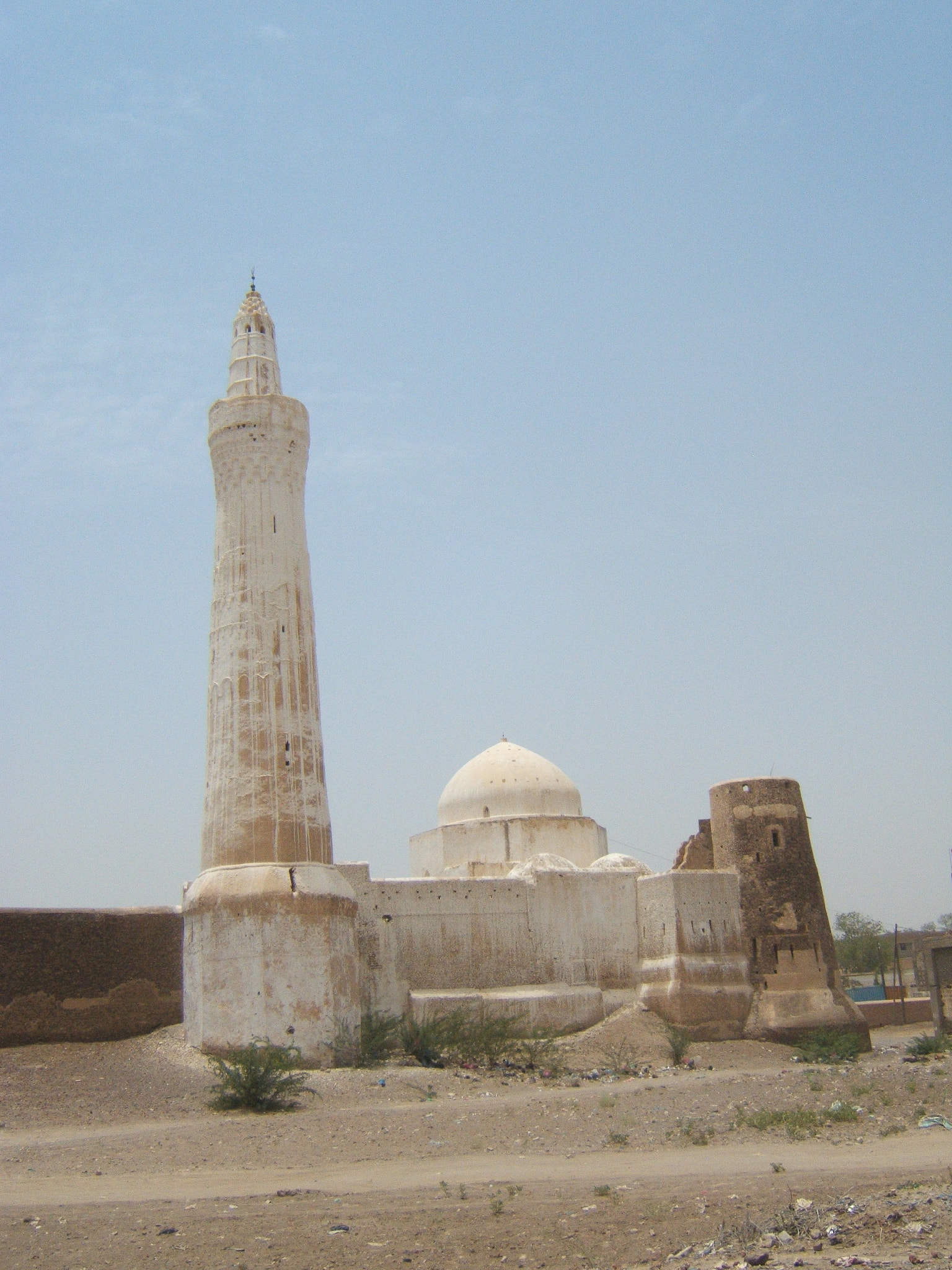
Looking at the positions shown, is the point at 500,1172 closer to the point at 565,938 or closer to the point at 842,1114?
the point at 842,1114

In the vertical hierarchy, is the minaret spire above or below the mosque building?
above

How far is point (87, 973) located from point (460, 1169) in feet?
32.0

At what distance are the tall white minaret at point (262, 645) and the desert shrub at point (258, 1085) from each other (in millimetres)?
3704

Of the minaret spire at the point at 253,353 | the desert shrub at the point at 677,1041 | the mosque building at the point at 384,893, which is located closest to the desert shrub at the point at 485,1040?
the mosque building at the point at 384,893

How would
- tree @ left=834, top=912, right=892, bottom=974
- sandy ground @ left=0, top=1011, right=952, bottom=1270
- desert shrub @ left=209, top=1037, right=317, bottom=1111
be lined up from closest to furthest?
sandy ground @ left=0, top=1011, right=952, bottom=1270
desert shrub @ left=209, top=1037, right=317, bottom=1111
tree @ left=834, top=912, right=892, bottom=974

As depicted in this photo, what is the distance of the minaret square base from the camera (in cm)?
1780

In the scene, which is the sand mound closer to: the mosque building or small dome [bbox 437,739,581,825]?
the mosque building

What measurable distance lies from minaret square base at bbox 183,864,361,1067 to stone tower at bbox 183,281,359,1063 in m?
0.02

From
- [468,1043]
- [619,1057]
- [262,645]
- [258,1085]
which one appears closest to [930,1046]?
[619,1057]

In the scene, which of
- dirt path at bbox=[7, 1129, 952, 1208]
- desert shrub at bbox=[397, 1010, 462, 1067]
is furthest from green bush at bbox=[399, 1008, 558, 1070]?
dirt path at bbox=[7, 1129, 952, 1208]

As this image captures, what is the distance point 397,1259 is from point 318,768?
12435 millimetres

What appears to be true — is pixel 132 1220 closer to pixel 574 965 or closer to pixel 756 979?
pixel 574 965

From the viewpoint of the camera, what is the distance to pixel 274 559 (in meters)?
20.5

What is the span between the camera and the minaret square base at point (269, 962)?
17.8 meters
